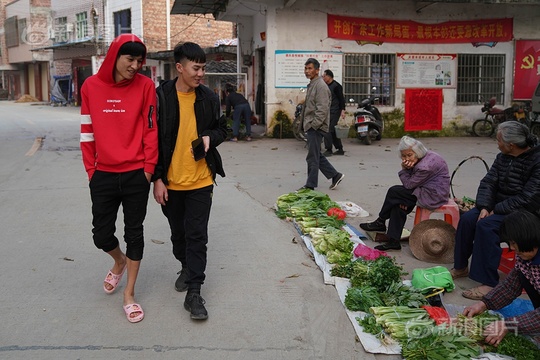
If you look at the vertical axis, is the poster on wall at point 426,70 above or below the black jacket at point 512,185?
above

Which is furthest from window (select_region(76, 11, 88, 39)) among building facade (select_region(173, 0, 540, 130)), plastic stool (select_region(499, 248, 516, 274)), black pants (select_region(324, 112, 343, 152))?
plastic stool (select_region(499, 248, 516, 274))

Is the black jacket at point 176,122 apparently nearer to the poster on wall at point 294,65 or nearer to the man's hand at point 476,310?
the man's hand at point 476,310

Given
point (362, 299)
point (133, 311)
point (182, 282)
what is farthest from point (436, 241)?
point (133, 311)

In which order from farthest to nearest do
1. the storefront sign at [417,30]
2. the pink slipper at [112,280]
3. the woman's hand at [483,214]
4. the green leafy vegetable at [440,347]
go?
the storefront sign at [417,30] < the woman's hand at [483,214] < the pink slipper at [112,280] < the green leafy vegetable at [440,347]

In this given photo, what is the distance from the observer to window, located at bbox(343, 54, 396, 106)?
15008mm

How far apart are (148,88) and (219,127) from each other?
0.59m

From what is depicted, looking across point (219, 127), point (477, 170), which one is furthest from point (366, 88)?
point (219, 127)

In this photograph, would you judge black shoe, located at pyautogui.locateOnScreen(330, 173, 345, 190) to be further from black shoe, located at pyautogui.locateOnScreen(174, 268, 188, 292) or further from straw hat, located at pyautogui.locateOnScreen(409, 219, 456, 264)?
black shoe, located at pyautogui.locateOnScreen(174, 268, 188, 292)

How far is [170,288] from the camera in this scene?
439 cm

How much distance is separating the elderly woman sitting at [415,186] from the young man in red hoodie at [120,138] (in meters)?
2.61

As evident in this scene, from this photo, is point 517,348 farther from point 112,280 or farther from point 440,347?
point 112,280

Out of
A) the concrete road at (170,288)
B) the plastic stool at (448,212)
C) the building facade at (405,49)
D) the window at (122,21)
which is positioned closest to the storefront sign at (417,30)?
the building facade at (405,49)

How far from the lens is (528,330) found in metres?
3.28

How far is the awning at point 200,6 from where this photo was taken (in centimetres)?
1672
